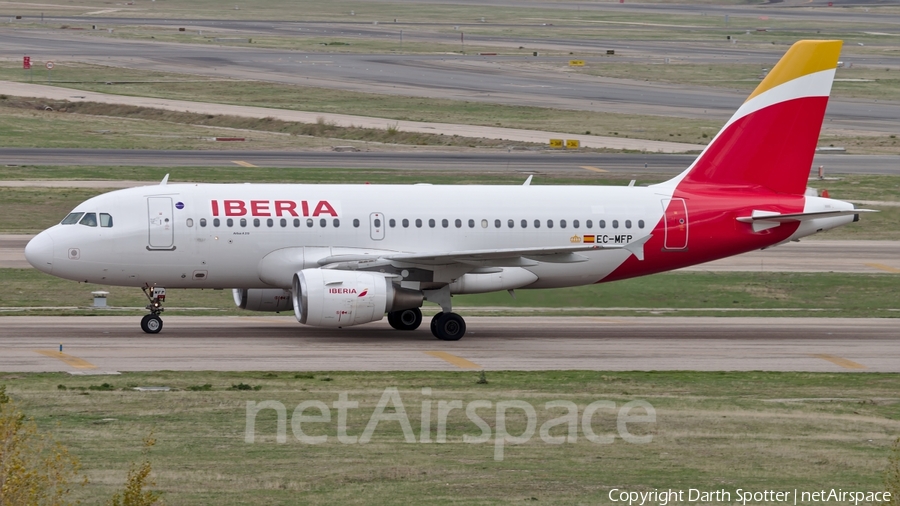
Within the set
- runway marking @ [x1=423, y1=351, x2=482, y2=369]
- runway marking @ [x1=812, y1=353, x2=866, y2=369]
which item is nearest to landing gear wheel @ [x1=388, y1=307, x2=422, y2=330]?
runway marking @ [x1=423, y1=351, x2=482, y2=369]

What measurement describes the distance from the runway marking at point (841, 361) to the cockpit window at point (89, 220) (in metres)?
19.8

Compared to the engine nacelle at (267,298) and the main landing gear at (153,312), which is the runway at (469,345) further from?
the engine nacelle at (267,298)

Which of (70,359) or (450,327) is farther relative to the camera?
(450,327)

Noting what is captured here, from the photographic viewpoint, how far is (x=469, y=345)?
116 feet

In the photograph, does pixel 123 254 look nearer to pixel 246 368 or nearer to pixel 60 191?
pixel 246 368

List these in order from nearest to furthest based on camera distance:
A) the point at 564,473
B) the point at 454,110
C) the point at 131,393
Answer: the point at 564,473 → the point at 131,393 → the point at 454,110

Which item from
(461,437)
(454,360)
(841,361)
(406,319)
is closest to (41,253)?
(406,319)

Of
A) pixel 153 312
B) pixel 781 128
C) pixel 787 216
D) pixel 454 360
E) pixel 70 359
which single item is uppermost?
pixel 781 128

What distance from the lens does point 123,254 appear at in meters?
35.3

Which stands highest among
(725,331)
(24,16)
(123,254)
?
(24,16)

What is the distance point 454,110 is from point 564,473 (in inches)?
3041

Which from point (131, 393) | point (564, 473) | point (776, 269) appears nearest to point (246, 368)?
point (131, 393)

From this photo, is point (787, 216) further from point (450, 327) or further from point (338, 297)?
point (338, 297)

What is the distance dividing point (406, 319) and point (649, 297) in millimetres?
11069
